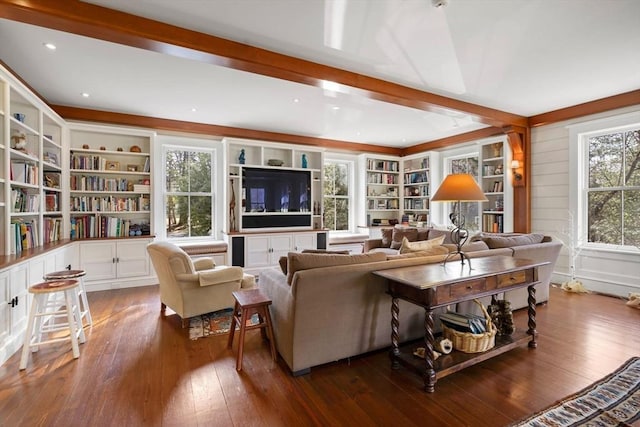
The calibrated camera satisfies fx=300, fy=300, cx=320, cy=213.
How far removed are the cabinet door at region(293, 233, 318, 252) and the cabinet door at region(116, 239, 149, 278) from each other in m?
2.46

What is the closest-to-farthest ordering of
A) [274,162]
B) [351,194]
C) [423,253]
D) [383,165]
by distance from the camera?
[423,253] < [274,162] < [351,194] < [383,165]

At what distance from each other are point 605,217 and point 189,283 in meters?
5.55

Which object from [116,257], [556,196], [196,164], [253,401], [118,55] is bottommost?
[253,401]

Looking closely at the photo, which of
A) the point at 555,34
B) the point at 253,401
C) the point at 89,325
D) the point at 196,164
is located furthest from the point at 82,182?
the point at 555,34

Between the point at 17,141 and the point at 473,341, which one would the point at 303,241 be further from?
the point at 17,141

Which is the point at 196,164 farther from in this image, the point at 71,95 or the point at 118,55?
the point at 118,55

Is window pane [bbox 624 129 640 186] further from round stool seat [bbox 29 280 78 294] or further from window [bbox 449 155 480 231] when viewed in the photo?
round stool seat [bbox 29 280 78 294]

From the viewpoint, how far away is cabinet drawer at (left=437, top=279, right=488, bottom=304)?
79.4 inches

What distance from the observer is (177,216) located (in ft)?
17.5

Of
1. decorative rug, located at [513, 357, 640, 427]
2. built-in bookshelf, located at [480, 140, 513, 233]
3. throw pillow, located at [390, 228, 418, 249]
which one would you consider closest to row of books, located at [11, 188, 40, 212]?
decorative rug, located at [513, 357, 640, 427]

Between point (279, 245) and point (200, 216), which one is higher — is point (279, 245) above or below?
below

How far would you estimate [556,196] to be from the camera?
15.3 ft

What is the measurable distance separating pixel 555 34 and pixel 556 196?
9.68ft

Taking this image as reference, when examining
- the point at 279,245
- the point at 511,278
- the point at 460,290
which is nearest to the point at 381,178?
the point at 279,245
